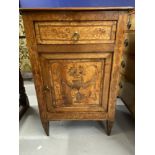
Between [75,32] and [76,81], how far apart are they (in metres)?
0.33

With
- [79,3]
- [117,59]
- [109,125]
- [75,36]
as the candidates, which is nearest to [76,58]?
[75,36]

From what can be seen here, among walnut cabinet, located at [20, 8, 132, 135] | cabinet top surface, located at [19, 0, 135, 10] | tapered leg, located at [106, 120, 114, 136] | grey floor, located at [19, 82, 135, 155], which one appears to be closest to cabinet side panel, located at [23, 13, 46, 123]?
walnut cabinet, located at [20, 8, 132, 135]

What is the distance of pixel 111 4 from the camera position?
1919 mm

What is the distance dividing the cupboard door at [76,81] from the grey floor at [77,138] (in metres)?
0.24

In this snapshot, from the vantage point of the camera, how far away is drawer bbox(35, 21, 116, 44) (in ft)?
3.63

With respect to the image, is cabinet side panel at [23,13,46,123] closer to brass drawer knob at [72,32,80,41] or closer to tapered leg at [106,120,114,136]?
brass drawer knob at [72,32,80,41]

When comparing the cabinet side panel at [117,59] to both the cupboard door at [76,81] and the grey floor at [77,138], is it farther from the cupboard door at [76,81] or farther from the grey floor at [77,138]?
the grey floor at [77,138]

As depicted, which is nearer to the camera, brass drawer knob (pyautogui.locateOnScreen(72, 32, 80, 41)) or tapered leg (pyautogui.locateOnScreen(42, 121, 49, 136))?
brass drawer knob (pyautogui.locateOnScreen(72, 32, 80, 41))

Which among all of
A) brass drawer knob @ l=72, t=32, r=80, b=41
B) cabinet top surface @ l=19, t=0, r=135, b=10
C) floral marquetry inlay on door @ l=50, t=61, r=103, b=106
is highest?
cabinet top surface @ l=19, t=0, r=135, b=10

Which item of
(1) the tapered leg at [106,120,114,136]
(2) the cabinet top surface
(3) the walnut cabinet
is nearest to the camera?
(3) the walnut cabinet

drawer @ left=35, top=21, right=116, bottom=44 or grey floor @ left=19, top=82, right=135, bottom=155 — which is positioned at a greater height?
drawer @ left=35, top=21, right=116, bottom=44

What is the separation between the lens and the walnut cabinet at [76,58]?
1090 millimetres
